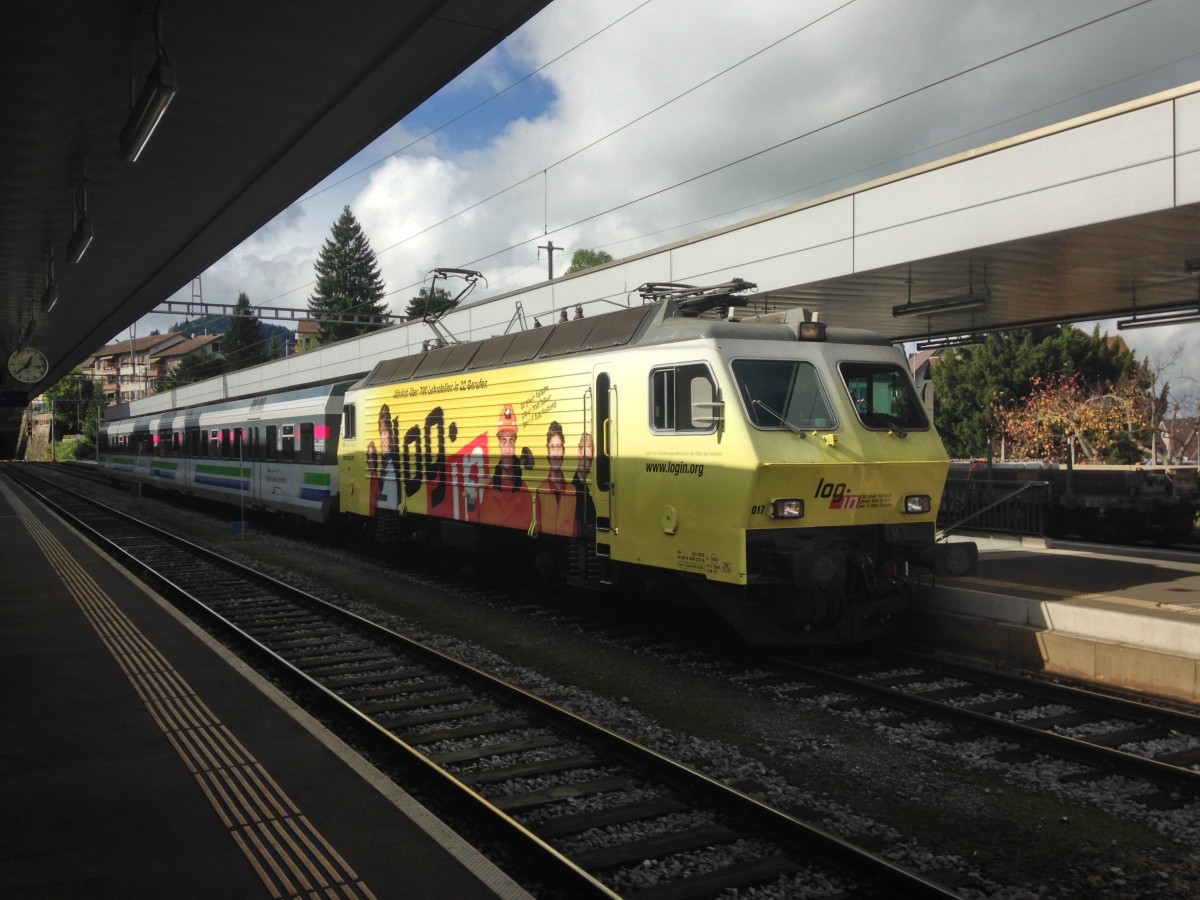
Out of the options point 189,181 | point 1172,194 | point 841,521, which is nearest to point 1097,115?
point 1172,194

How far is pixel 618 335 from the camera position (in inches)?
395

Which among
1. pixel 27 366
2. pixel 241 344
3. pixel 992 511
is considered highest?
pixel 241 344

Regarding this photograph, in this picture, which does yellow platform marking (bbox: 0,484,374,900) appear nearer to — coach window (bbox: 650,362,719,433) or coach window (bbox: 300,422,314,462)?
coach window (bbox: 650,362,719,433)

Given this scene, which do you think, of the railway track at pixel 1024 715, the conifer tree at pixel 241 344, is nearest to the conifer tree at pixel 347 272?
the conifer tree at pixel 241 344

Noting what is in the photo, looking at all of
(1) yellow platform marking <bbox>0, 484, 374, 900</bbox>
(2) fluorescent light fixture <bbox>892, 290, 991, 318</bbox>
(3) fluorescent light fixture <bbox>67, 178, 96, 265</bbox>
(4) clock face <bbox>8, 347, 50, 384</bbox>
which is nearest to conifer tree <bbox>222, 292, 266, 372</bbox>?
(4) clock face <bbox>8, 347, 50, 384</bbox>

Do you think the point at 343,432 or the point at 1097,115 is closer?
the point at 1097,115

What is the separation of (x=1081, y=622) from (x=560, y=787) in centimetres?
571

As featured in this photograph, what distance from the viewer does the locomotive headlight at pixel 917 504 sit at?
923cm

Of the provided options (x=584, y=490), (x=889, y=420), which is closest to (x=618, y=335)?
(x=584, y=490)

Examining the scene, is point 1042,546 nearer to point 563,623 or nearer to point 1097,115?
point 1097,115

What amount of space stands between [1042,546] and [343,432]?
40.0 feet

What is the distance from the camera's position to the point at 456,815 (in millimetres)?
5391

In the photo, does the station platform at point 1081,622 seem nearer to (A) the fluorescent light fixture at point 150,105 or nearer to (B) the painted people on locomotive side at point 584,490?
(B) the painted people on locomotive side at point 584,490

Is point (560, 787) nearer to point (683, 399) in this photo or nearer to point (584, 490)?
point (683, 399)
